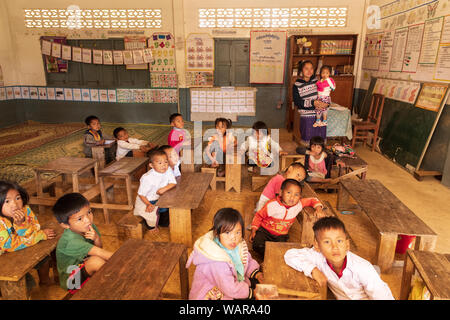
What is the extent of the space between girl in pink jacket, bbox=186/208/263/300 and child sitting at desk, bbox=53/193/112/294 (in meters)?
0.70

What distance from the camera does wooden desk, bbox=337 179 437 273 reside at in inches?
102

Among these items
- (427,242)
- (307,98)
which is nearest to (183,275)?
(427,242)

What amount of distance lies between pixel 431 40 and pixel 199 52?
5326mm

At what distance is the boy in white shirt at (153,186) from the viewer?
323cm

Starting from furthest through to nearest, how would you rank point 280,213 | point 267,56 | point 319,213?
point 267,56, point 280,213, point 319,213

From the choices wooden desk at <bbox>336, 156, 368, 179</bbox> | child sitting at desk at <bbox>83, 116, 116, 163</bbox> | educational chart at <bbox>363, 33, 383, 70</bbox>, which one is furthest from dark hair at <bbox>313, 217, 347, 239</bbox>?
educational chart at <bbox>363, 33, 383, 70</bbox>

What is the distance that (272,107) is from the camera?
8.67 m

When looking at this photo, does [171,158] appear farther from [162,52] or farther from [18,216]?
[162,52]

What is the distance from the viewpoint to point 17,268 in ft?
6.51

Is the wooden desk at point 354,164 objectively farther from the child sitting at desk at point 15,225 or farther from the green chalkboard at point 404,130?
the child sitting at desk at point 15,225

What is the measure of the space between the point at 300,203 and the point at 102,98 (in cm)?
768

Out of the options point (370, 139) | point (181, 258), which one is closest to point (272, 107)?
point (370, 139)

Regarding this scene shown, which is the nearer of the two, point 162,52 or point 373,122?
point 373,122
